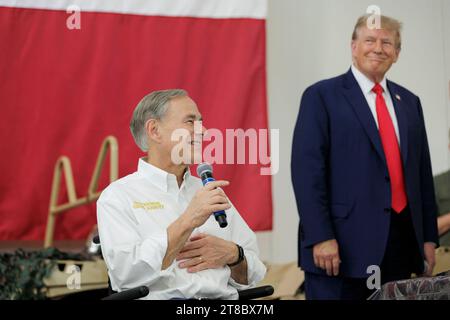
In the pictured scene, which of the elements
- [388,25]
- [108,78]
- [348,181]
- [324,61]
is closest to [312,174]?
[348,181]

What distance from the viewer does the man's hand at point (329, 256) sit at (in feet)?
10.7

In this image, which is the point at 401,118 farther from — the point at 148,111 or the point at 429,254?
the point at 148,111

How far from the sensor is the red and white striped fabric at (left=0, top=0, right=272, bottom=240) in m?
3.43

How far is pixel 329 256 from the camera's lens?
129 inches

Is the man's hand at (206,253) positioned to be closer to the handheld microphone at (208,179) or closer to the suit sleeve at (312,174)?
the handheld microphone at (208,179)

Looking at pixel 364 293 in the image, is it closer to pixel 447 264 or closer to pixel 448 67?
pixel 447 264

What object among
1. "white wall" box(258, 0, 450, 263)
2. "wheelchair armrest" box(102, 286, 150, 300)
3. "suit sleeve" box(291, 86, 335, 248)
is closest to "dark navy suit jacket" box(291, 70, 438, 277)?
"suit sleeve" box(291, 86, 335, 248)

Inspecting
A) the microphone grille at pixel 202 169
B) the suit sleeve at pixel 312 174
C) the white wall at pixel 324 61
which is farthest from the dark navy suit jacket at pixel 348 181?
the microphone grille at pixel 202 169

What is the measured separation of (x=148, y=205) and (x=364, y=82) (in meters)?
1.06

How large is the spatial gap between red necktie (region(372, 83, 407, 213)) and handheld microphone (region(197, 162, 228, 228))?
0.88m

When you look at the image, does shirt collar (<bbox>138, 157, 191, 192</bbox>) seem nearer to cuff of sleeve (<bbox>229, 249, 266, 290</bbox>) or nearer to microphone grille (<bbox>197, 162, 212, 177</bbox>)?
microphone grille (<bbox>197, 162, 212, 177</bbox>)

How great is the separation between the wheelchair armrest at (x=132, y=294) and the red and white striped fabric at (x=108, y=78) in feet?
2.61

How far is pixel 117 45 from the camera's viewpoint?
3543 millimetres
